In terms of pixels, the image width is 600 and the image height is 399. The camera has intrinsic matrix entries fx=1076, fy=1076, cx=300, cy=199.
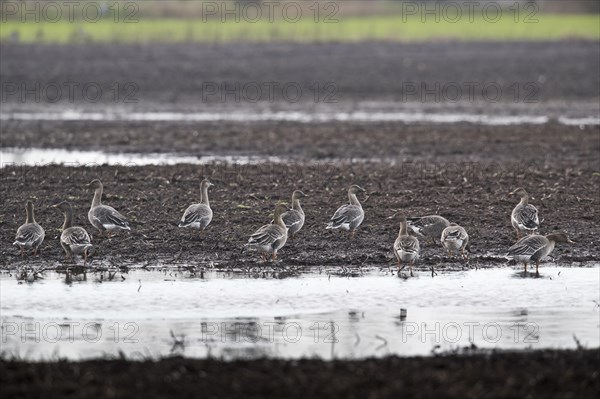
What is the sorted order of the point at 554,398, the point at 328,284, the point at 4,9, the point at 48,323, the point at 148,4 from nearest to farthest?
the point at 554,398 → the point at 48,323 → the point at 328,284 → the point at 4,9 → the point at 148,4

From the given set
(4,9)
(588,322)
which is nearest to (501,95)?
(588,322)

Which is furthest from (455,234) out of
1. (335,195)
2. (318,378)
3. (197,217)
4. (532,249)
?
(318,378)

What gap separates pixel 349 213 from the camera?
1549 centimetres

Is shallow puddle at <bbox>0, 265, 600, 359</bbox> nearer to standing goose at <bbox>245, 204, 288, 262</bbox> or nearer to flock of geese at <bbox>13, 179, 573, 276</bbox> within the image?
flock of geese at <bbox>13, 179, 573, 276</bbox>

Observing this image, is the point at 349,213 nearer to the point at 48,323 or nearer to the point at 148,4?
the point at 48,323

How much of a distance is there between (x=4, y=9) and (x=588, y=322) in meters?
60.6

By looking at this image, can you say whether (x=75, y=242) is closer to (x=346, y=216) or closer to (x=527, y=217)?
(x=346, y=216)

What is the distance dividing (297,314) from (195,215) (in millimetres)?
3967

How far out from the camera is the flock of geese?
13.9 meters

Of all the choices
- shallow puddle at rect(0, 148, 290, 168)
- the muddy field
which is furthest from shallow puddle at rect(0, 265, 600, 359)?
shallow puddle at rect(0, 148, 290, 168)

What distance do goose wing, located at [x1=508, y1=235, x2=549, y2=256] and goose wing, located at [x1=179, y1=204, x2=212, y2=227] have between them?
4.43m

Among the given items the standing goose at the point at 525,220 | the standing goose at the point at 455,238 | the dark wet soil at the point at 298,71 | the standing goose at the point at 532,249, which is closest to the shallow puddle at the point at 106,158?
the standing goose at the point at 525,220

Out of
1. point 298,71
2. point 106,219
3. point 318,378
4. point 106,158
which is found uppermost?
point 298,71

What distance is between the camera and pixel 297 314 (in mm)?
11938
